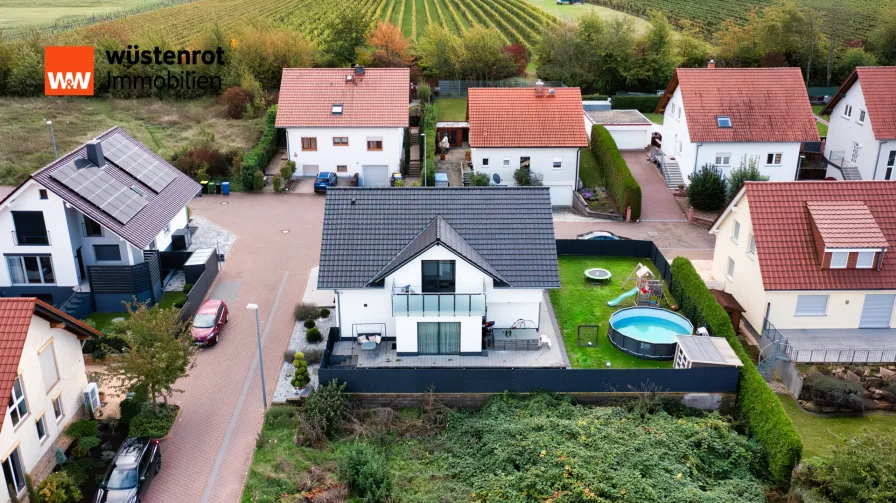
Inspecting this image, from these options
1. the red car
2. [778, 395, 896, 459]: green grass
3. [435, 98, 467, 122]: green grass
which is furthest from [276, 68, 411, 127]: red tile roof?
[778, 395, 896, 459]: green grass

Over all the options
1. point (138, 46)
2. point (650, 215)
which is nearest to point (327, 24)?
point (138, 46)

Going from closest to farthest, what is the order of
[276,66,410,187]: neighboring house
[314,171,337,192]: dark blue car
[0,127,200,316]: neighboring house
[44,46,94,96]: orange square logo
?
1. [0,127,200,316]: neighboring house
2. [314,171,337,192]: dark blue car
3. [276,66,410,187]: neighboring house
4. [44,46,94,96]: orange square logo

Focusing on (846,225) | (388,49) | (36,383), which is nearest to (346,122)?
(388,49)

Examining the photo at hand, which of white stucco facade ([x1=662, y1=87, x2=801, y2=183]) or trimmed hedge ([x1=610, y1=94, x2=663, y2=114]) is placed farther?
trimmed hedge ([x1=610, y1=94, x2=663, y2=114])

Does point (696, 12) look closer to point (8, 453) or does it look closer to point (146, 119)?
point (146, 119)

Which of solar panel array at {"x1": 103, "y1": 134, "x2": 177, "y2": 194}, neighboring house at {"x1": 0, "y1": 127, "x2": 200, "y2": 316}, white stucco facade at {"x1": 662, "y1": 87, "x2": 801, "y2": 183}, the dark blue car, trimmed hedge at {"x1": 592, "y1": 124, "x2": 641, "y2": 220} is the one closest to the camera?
neighboring house at {"x1": 0, "y1": 127, "x2": 200, "y2": 316}

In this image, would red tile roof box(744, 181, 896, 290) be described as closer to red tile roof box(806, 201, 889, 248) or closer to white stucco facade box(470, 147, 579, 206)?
red tile roof box(806, 201, 889, 248)
